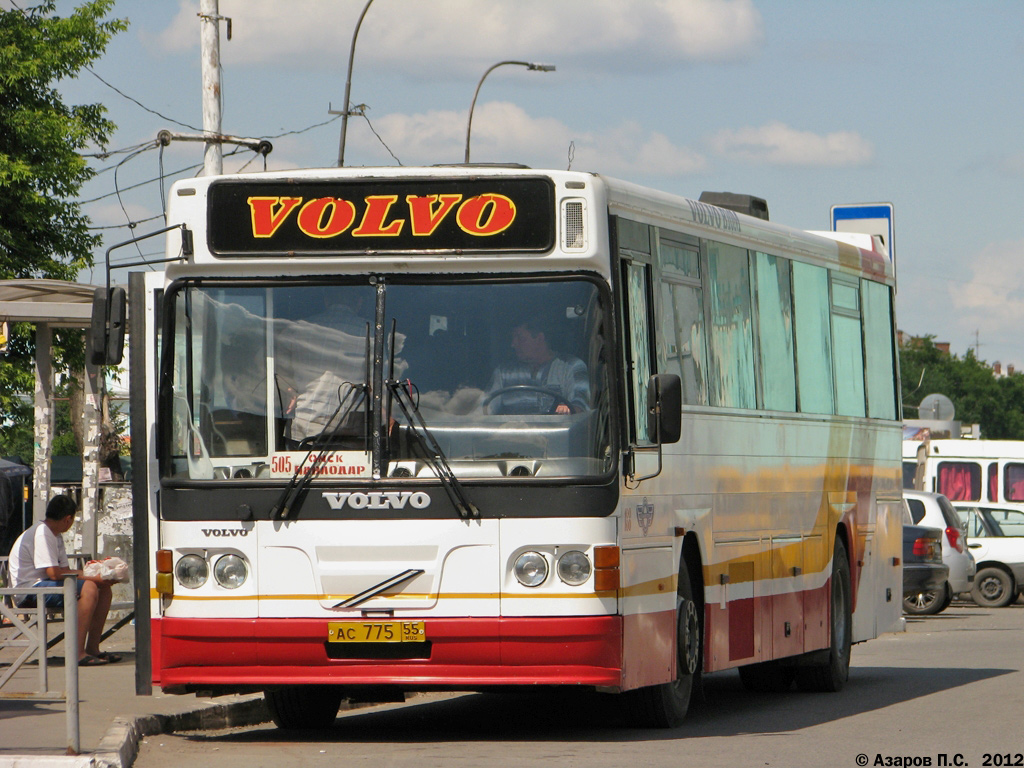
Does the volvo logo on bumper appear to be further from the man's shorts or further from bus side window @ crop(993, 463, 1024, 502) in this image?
bus side window @ crop(993, 463, 1024, 502)

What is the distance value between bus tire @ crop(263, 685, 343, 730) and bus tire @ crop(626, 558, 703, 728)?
188cm

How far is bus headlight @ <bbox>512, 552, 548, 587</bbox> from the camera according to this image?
32.3 ft

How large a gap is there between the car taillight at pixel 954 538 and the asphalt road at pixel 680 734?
40.6ft

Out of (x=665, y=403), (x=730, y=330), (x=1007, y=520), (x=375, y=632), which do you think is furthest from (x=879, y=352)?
(x=1007, y=520)

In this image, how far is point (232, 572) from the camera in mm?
10086

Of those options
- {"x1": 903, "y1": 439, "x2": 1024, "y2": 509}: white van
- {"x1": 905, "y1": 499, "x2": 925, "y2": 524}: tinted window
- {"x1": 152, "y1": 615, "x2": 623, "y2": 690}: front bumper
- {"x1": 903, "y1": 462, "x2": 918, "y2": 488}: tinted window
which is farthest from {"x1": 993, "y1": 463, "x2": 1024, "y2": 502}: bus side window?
{"x1": 152, "y1": 615, "x2": 623, "y2": 690}: front bumper

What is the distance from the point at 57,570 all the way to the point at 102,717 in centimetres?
390

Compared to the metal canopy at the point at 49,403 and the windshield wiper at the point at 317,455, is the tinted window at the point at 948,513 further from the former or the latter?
the windshield wiper at the point at 317,455

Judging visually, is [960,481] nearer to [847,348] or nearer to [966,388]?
[847,348]

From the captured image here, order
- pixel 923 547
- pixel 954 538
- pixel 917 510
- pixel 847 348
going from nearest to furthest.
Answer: pixel 847 348 → pixel 923 547 → pixel 917 510 → pixel 954 538

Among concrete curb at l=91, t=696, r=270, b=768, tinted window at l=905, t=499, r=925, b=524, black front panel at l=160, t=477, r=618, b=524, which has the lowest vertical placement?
concrete curb at l=91, t=696, r=270, b=768

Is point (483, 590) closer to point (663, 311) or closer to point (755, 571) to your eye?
point (663, 311)

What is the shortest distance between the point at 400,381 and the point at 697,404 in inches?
95.3

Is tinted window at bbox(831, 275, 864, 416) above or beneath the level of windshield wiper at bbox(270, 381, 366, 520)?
above
